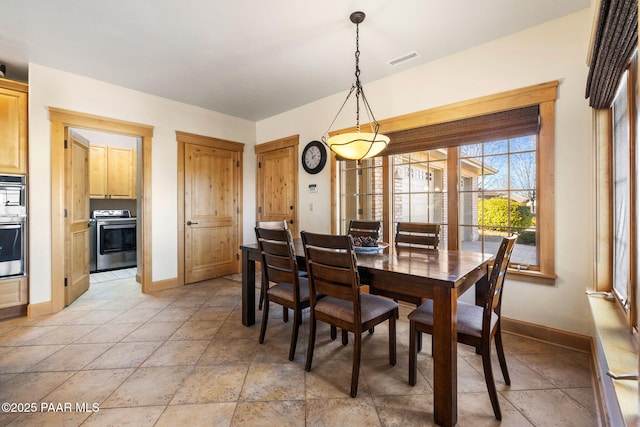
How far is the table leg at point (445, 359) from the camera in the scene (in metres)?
1.44

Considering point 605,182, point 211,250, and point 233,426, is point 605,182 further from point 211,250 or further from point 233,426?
point 211,250

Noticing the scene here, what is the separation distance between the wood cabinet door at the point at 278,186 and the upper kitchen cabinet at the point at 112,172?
247cm

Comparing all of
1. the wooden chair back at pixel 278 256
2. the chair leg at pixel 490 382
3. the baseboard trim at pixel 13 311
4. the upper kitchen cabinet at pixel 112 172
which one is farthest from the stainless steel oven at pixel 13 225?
the chair leg at pixel 490 382

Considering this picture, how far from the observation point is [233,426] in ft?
4.78

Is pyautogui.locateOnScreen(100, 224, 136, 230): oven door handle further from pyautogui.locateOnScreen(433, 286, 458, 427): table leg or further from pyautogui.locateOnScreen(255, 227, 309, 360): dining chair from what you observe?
pyautogui.locateOnScreen(433, 286, 458, 427): table leg

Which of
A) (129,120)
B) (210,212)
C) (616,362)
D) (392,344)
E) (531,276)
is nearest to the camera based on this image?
(616,362)

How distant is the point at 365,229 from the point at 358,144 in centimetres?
109

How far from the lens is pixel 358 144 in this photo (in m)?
2.19

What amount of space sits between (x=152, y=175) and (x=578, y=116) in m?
4.46

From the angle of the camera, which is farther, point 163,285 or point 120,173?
point 120,173

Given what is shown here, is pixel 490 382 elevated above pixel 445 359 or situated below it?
below

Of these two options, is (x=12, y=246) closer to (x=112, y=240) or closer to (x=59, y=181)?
(x=59, y=181)

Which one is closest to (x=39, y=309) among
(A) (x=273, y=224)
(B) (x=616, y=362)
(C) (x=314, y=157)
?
(A) (x=273, y=224)

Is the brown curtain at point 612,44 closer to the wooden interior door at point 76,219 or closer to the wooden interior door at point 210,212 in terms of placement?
the wooden interior door at point 210,212
